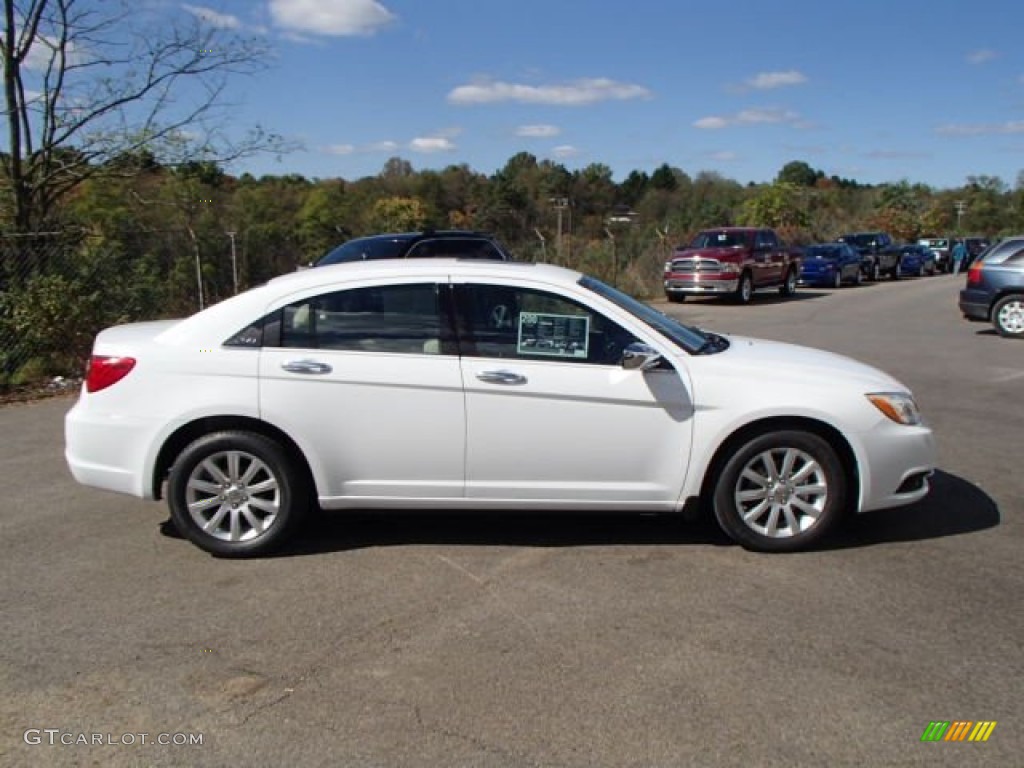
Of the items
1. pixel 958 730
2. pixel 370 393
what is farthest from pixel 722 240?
pixel 958 730

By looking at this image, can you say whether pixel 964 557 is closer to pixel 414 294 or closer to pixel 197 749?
pixel 414 294

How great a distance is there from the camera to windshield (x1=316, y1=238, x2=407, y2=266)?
11234 mm

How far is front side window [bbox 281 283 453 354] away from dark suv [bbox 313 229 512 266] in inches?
259

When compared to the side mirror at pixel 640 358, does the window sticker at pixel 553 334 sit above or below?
above

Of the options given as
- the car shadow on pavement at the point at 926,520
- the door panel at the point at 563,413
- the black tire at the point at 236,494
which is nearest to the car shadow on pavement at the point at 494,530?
the black tire at the point at 236,494

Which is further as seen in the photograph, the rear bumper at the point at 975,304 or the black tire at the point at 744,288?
the black tire at the point at 744,288

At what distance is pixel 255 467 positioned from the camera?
14.9 feet

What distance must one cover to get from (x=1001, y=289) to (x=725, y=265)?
24.1 ft

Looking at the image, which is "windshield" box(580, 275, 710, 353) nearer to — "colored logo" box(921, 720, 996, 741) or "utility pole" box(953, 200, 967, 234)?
"colored logo" box(921, 720, 996, 741)

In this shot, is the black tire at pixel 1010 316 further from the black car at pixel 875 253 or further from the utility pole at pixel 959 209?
the utility pole at pixel 959 209

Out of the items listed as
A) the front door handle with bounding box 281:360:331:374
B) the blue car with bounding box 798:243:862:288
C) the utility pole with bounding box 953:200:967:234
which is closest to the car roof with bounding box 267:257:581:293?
the front door handle with bounding box 281:360:331:374

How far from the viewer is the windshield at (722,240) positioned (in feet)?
72.7

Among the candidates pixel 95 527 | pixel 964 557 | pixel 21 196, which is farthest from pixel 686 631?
pixel 21 196

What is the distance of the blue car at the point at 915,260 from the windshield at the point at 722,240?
17265 millimetres
